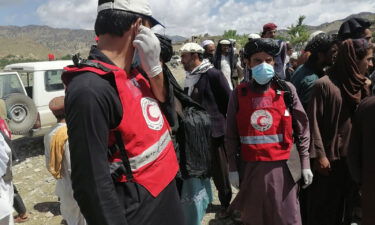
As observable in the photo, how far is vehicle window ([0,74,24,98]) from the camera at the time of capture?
707 centimetres

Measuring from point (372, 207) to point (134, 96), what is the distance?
1.71 metres

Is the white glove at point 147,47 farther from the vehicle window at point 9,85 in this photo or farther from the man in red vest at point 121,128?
the vehicle window at point 9,85

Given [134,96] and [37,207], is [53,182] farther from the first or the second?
[134,96]

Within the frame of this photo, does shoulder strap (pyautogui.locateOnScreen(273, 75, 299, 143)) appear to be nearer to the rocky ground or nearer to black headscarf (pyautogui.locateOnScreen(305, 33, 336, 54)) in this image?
black headscarf (pyautogui.locateOnScreen(305, 33, 336, 54))

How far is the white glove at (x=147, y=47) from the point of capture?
4.56 feet

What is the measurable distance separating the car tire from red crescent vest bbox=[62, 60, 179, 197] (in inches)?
228

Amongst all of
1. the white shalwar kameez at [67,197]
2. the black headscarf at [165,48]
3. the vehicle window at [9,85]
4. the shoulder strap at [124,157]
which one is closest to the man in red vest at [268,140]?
the black headscarf at [165,48]

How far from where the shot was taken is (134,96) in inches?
53.4

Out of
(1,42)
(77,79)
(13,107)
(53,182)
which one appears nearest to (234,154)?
(77,79)

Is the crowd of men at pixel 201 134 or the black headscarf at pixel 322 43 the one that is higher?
the black headscarf at pixel 322 43

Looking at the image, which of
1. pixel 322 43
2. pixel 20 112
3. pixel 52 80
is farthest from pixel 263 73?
pixel 52 80

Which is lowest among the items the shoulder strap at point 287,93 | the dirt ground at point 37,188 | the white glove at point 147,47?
A: the dirt ground at point 37,188

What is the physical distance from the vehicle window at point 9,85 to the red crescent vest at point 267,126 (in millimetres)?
6193

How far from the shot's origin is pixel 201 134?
7.04 ft
